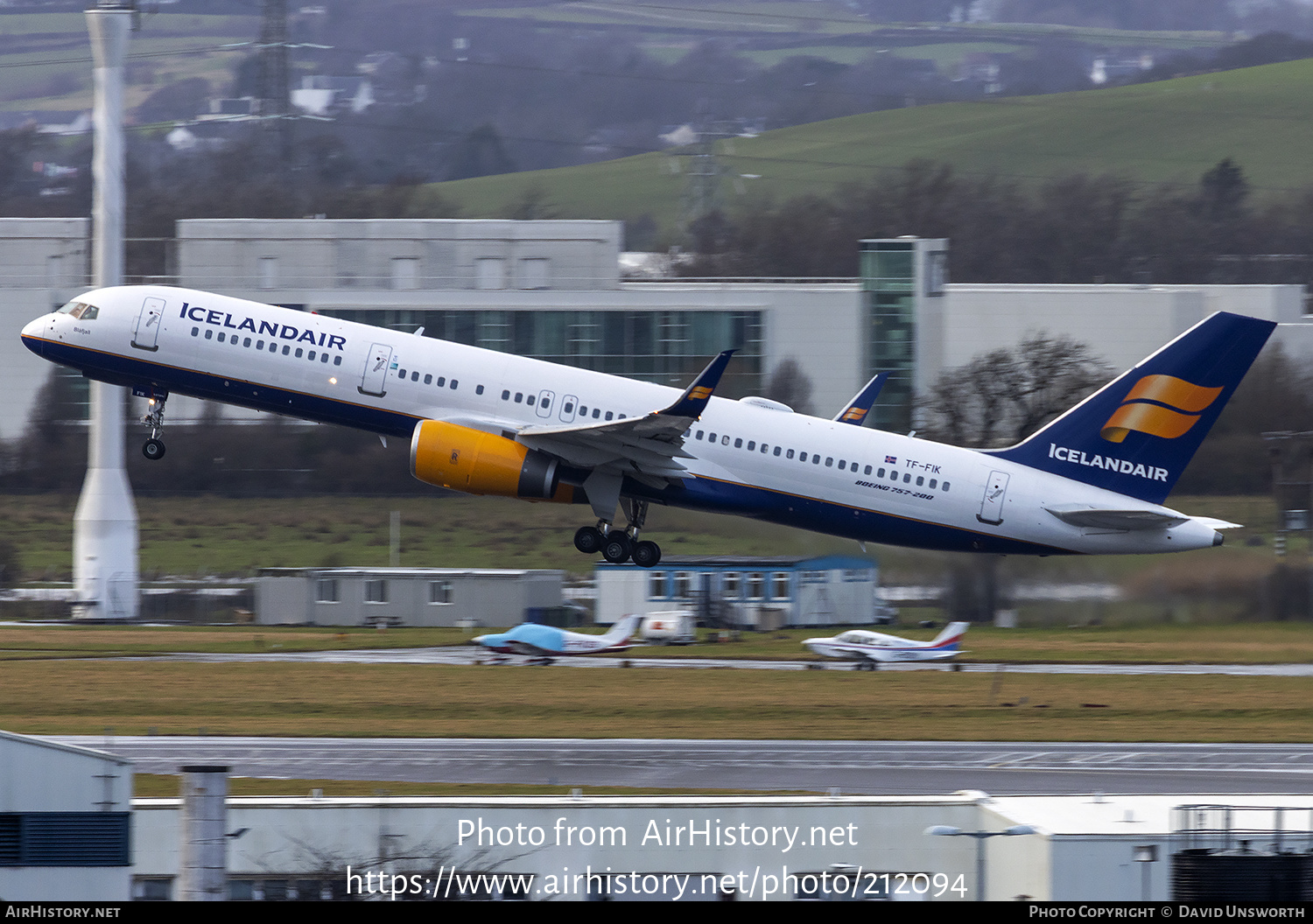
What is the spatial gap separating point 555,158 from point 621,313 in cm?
11170

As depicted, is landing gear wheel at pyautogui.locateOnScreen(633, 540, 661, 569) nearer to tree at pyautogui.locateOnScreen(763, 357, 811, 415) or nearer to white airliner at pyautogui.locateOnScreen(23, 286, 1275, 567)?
white airliner at pyautogui.locateOnScreen(23, 286, 1275, 567)

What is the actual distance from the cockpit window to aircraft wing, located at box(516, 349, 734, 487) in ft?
38.8

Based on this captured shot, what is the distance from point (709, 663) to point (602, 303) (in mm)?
33921

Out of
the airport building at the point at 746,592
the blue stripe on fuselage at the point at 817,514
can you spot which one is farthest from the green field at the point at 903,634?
the blue stripe on fuselage at the point at 817,514

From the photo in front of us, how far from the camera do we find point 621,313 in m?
78.8

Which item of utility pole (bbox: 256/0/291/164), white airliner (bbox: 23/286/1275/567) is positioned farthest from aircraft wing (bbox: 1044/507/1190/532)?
utility pole (bbox: 256/0/291/164)

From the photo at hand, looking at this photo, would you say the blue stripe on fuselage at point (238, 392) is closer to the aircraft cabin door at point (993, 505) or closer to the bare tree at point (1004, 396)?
the aircraft cabin door at point (993, 505)

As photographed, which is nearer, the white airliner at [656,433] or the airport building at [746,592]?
the white airliner at [656,433]

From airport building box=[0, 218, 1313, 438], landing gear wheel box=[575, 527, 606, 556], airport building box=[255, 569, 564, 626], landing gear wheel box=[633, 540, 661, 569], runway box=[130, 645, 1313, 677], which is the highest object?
airport building box=[0, 218, 1313, 438]

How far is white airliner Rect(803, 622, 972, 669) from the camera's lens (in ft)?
156

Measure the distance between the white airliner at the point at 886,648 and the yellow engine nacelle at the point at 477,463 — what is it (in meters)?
12.5

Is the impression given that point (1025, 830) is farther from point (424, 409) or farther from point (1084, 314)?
point (1084, 314)

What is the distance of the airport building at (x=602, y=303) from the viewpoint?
77.8m
